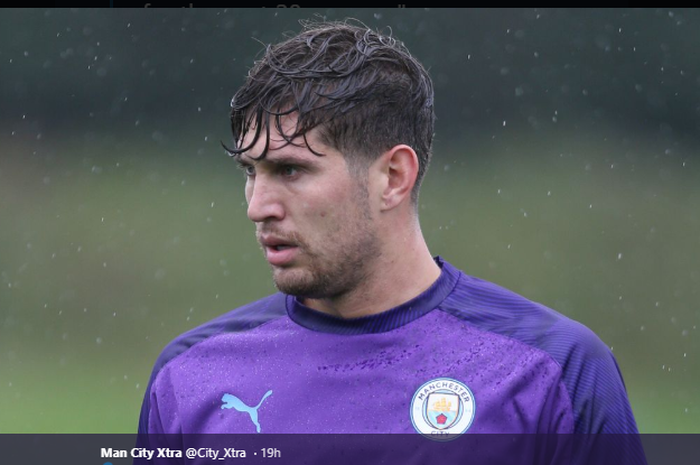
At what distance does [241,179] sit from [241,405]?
8.72 metres

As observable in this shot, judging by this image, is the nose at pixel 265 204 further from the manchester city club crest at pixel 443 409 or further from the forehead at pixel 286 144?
the manchester city club crest at pixel 443 409

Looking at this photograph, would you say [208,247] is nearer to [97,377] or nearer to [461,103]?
[97,377]

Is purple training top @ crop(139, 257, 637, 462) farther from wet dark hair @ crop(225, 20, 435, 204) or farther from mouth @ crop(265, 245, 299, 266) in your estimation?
wet dark hair @ crop(225, 20, 435, 204)

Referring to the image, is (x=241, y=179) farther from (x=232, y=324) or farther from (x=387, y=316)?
(x=387, y=316)

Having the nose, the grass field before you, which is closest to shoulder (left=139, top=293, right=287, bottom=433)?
the nose

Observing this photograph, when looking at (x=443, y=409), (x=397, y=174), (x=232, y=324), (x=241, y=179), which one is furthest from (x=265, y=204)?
(x=241, y=179)

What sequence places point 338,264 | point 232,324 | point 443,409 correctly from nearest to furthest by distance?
point 443,409 < point 338,264 < point 232,324

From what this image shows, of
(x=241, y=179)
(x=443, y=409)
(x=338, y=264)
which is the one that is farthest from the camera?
(x=241, y=179)

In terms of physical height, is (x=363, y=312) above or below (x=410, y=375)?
above

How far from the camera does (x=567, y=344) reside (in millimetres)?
2373

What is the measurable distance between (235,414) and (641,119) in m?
9.70

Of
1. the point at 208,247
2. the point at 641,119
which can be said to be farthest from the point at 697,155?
the point at 208,247

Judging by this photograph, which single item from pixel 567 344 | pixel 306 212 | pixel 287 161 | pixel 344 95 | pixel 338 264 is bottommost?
pixel 567 344

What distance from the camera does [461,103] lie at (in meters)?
10.6
